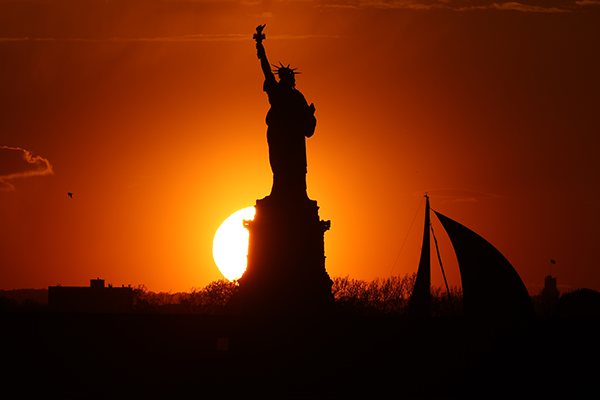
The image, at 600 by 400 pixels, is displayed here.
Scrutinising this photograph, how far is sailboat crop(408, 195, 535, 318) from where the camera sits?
25.0m

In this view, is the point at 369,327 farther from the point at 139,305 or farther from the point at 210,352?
the point at 139,305

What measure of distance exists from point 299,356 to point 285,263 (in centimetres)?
436

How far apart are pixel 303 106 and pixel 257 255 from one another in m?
4.57

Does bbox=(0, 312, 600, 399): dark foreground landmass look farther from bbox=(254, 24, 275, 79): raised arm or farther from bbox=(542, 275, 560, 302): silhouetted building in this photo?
bbox=(542, 275, 560, 302): silhouetted building

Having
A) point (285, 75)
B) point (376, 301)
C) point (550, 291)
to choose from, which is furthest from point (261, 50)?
point (550, 291)

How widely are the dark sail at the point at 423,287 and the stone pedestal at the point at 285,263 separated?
543 cm

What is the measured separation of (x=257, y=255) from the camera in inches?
951

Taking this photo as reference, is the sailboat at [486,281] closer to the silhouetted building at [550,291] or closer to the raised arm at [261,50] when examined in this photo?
the raised arm at [261,50]

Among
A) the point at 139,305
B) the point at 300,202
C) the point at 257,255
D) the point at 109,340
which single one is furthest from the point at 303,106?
the point at 139,305

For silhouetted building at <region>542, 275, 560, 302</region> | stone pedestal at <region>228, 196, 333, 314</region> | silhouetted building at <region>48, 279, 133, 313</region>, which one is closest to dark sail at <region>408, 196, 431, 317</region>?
stone pedestal at <region>228, 196, 333, 314</region>

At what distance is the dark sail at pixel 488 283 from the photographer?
82.2 feet

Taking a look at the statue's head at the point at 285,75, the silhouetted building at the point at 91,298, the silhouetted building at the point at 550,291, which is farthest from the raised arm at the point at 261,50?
the silhouetted building at the point at 550,291

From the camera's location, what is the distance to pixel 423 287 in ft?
94.2

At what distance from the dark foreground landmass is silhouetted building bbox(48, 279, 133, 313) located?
5717 cm
